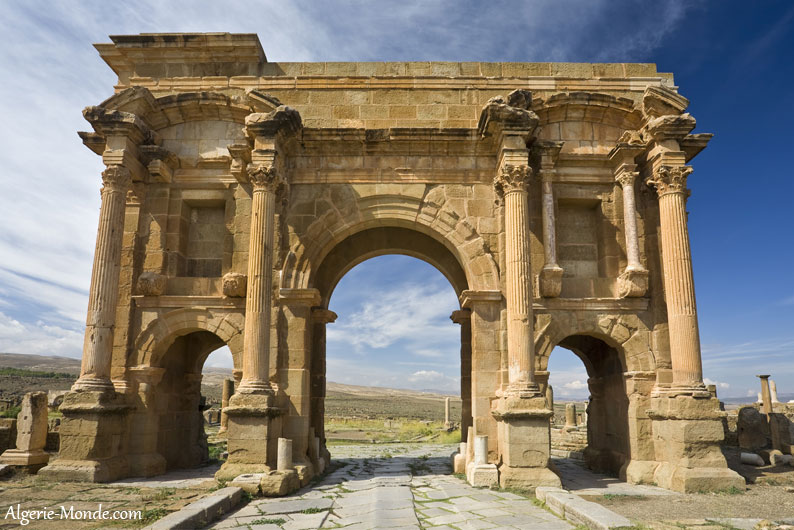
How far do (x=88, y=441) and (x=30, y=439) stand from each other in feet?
7.15

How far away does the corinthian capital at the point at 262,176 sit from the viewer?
11117 mm

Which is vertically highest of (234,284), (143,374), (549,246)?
(549,246)

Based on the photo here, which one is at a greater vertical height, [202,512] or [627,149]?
[627,149]

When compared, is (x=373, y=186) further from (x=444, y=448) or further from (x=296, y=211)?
(x=444, y=448)

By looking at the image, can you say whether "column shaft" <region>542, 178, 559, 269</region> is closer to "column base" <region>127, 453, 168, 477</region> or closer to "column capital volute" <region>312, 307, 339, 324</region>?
"column capital volute" <region>312, 307, 339, 324</region>

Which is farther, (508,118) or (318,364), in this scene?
(318,364)

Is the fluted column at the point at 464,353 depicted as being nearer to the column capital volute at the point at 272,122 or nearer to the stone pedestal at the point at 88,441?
the column capital volute at the point at 272,122

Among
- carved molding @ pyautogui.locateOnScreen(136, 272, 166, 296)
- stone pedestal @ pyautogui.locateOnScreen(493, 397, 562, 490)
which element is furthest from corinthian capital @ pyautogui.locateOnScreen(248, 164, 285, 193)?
stone pedestal @ pyautogui.locateOnScreen(493, 397, 562, 490)

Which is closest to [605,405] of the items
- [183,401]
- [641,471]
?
[641,471]

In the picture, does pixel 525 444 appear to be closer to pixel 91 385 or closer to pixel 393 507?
pixel 393 507

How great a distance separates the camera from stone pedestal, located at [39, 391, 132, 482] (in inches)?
403

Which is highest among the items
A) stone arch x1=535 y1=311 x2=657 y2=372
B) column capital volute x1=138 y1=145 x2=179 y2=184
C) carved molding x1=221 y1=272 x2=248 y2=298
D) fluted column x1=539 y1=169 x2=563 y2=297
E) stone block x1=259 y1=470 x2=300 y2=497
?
column capital volute x1=138 y1=145 x2=179 y2=184

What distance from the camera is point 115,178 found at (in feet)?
37.9

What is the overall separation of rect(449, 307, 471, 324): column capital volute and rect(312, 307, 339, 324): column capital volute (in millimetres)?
2893
